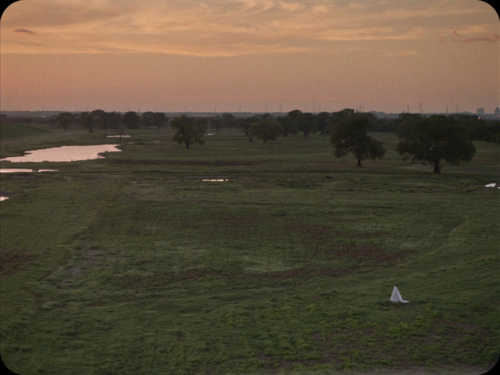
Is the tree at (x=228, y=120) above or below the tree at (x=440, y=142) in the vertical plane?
above

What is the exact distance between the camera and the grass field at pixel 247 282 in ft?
35.4

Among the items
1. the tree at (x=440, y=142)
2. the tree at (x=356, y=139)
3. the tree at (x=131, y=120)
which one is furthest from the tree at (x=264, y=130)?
the tree at (x=131, y=120)

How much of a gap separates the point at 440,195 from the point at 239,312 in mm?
23731

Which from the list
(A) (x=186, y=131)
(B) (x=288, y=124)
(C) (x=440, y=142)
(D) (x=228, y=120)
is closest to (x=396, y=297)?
(C) (x=440, y=142)

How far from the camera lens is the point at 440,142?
45156mm

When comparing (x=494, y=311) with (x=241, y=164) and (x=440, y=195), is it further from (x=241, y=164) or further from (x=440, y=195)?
(x=241, y=164)

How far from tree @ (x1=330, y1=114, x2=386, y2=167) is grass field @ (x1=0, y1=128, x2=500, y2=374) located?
17.1 metres

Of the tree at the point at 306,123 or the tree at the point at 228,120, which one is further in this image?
the tree at the point at 228,120

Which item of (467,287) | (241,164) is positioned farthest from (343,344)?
(241,164)

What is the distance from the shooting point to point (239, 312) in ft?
42.8

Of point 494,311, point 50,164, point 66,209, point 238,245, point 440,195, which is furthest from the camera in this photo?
point 50,164

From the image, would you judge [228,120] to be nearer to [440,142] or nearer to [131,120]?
[131,120]

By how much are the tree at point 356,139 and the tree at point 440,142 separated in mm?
5305

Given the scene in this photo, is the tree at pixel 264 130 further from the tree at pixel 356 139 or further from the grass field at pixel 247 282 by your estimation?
the grass field at pixel 247 282
